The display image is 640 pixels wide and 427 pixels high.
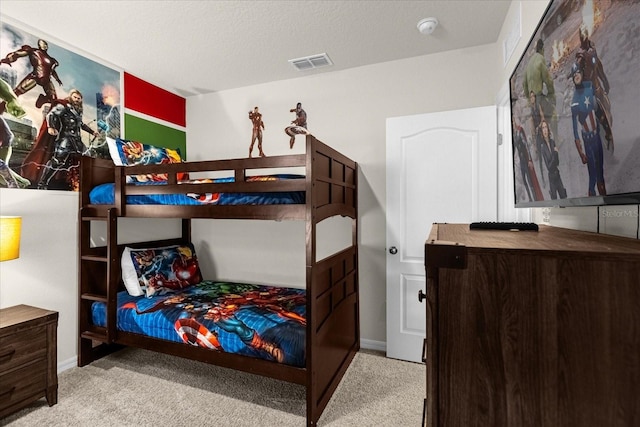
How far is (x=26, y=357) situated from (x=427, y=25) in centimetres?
336

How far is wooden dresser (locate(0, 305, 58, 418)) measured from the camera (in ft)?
5.99

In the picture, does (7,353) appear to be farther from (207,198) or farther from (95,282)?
(207,198)

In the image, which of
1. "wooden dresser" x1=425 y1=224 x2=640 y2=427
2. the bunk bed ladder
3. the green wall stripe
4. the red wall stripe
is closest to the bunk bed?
the bunk bed ladder

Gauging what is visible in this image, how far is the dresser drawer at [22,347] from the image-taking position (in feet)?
5.98

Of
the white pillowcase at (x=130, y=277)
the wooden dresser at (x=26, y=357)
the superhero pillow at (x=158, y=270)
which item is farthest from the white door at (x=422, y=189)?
the wooden dresser at (x=26, y=357)

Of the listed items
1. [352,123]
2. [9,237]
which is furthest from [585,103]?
[9,237]

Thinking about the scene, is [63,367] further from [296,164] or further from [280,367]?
[296,164]

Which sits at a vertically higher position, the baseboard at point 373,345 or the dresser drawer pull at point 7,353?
the dresser drawer pull at point 7,353

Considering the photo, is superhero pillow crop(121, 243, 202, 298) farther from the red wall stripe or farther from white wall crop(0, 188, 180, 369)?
the red wall stripe

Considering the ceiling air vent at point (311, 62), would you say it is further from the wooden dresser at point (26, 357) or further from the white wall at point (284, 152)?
the wooden dresser at point (26, 357)

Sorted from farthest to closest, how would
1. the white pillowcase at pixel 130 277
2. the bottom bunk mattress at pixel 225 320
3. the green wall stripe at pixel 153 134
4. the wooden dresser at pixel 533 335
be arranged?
1. the green wall stripe at pixel 153 134
2. the white pillowcase at pixel 130 277
3. the bottom bunk mattress at pixel 225 320
4. the wooden dresser at pixel 533 335

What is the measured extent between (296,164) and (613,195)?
147 cm

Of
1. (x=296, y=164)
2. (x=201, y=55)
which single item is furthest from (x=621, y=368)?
(x=201, y=55)

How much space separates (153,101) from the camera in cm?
322
